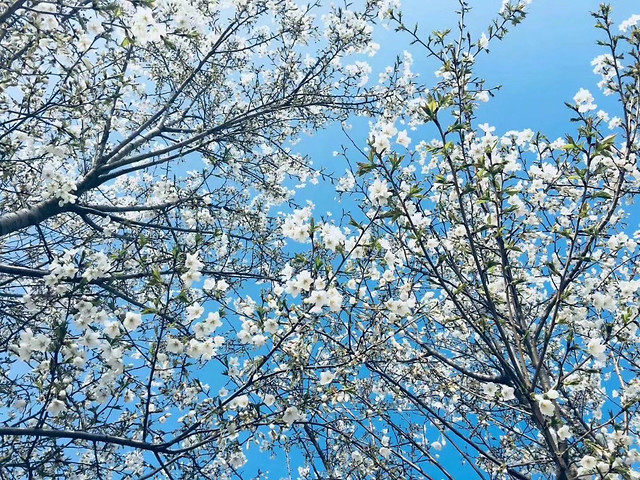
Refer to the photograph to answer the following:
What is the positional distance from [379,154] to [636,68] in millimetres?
2477

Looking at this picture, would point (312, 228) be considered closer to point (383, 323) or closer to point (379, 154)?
point (379, 154)

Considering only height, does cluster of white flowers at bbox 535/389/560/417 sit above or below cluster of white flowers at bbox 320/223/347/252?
below

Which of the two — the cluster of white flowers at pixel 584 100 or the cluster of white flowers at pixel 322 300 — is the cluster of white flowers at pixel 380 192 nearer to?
the cluster of white flowers at pixel 322 300

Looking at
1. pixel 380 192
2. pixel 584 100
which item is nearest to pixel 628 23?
pixel 584 100

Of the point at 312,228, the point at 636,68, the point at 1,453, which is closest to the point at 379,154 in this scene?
the point at 312,228

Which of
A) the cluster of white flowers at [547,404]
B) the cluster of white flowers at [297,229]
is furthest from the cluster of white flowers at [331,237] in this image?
the cluster of white flowers at [547,404]

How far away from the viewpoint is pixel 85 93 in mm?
4203

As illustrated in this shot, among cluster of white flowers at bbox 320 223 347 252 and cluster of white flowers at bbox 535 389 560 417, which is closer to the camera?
cluster of white flowers at bbox 535 389 560 417

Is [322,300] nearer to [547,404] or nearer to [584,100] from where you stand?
[547,404]

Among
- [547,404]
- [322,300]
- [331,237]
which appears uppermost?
[331,237]

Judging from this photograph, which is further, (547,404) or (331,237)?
(331,237)

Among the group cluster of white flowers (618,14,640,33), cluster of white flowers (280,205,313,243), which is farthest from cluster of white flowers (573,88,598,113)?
cluster of white flowers (280,205,313,243)

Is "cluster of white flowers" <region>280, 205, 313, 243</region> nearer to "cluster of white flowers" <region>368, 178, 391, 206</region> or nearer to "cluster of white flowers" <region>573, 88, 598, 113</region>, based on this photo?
"cluster of white flowers" <region>368, 178, 391, 206</region>

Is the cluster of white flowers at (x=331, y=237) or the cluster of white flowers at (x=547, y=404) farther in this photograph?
the cluster of white flowers at (x=331, y=237)
